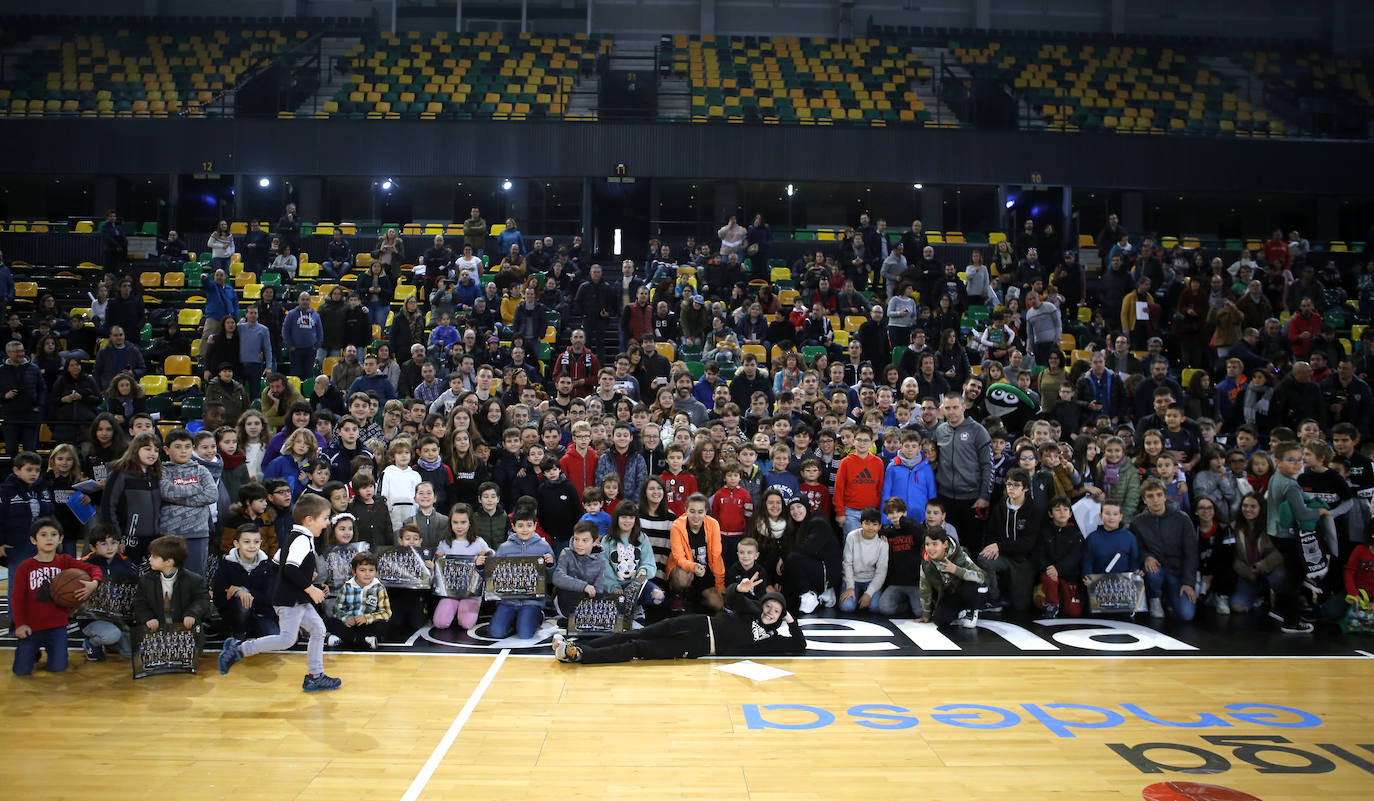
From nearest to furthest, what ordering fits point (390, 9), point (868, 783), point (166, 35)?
1. point (868, 783)
2. point (166, 35)
3. point (390, 9)

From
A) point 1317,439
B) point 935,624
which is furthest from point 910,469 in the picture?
point 1317,439

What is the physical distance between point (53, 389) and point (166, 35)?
74.0 feet

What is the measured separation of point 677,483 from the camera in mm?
11062

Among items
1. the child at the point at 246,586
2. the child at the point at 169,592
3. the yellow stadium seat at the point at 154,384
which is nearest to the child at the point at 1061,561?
the child at the point at 246,586

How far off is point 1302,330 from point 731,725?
45.6 ft

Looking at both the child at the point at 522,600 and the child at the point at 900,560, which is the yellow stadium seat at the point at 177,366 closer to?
the child at the point at 522,600

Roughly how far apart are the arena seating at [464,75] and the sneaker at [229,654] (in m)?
20.4

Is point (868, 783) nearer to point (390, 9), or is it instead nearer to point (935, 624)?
point (935, 624)

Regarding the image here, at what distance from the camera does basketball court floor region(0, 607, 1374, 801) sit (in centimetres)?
616

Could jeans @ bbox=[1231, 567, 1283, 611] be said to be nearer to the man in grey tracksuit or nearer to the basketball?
the man in grey tracksuit

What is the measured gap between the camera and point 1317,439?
11.4 metres

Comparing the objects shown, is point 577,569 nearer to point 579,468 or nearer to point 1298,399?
point 579,468

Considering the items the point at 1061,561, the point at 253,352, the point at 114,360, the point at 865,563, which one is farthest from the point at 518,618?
the point at 114,360

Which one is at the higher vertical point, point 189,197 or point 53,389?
point 189,197
